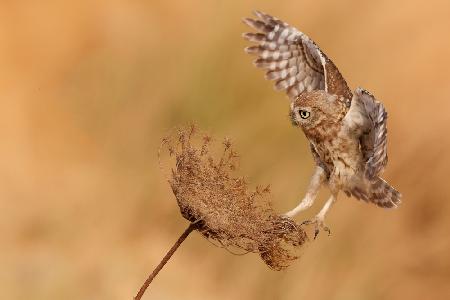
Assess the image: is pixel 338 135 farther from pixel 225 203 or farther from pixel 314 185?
pixel 225 203

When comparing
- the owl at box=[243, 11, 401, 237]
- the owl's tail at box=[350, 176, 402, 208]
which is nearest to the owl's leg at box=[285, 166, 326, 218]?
the owl at box=[243, 11, 401, 237]

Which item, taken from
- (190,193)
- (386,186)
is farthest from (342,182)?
(190,193)

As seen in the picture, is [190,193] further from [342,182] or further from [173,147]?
[342,182]

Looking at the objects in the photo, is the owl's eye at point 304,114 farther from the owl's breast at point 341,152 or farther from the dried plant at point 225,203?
the dried plant at point 225,203

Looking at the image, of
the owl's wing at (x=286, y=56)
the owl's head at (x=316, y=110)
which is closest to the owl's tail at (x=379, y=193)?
the owl's head at (x=316, y=110)

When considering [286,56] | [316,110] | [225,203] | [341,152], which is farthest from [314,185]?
[225,203]

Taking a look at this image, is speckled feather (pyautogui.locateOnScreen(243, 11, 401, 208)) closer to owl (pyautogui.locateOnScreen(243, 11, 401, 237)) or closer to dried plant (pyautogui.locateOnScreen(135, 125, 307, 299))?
owl (pyautogui.locateOnScreen(243, 11, 401, 237))

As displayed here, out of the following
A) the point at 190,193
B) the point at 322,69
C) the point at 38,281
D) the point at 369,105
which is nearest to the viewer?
the point at 190,193
